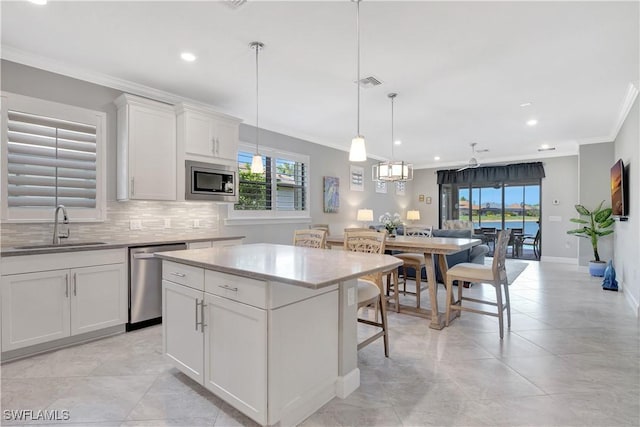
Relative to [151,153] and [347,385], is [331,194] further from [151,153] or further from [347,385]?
[347,385]

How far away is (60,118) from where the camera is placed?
10.3 feet

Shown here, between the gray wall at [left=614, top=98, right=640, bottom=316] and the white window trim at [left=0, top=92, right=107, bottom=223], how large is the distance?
5.87 metres

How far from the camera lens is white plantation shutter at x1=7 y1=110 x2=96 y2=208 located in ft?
9.52

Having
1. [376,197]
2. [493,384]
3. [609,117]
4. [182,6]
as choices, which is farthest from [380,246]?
[376,197]

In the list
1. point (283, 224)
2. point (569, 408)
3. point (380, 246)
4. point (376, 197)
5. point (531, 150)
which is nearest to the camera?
point (569, 408)

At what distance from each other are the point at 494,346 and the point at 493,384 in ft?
2.38

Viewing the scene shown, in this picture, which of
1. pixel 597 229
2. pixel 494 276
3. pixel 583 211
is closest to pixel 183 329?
pixel 494 276

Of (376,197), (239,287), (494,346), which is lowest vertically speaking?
(494,346)

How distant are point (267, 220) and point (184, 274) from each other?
3.03 meters

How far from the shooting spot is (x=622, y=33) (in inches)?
102

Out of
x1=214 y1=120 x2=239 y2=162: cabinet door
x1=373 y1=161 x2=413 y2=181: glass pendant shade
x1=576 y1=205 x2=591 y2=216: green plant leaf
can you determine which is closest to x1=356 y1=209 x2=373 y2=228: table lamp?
x1=373 y1=161 x2=413 y2=181: glass pendant shade

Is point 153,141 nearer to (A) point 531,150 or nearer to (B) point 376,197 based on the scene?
(B) point 376,197

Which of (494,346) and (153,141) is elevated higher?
(153,141)

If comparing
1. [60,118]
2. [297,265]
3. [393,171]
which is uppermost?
[60,118]
